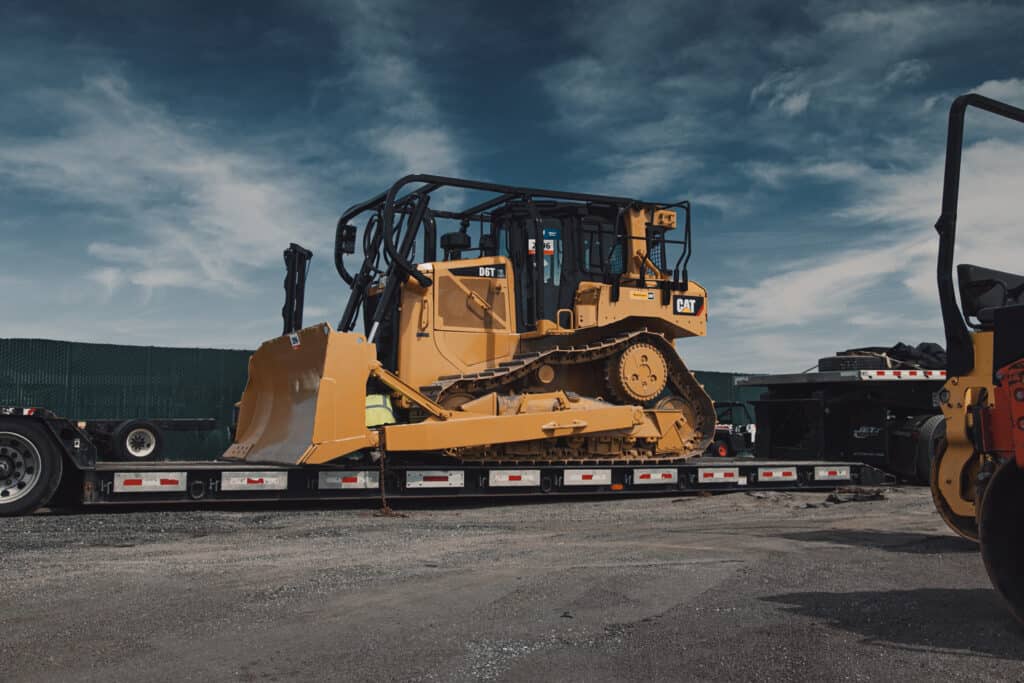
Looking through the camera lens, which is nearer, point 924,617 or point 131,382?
point 924,617

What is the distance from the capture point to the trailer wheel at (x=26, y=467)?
29.9 ft

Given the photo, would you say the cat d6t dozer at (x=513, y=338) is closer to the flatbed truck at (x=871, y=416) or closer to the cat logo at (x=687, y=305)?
the cat logo at (x=687, y=305)

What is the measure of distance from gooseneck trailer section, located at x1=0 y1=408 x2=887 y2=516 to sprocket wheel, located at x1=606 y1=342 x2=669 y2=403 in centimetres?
97

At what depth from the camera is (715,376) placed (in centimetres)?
3094

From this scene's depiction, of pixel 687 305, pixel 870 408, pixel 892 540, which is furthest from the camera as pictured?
pixel 870 408

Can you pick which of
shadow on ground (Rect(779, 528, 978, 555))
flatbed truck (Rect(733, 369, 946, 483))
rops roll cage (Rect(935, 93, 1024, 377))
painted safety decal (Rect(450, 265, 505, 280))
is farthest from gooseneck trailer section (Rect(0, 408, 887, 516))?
rops roll cage (Rect(935, 93, 1024, 377))

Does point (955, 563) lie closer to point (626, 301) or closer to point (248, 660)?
point (248, 660)

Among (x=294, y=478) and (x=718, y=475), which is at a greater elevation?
(x=294, y=478)

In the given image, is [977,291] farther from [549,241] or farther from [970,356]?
[549,241]

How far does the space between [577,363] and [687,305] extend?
185cm

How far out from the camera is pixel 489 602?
225 inches

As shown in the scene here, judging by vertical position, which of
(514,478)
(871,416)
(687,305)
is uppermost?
(687,305)

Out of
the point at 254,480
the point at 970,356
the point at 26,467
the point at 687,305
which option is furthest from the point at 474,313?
the point at 970,356

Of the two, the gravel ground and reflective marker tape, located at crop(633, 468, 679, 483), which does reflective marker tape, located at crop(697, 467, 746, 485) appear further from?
the gravel ground
